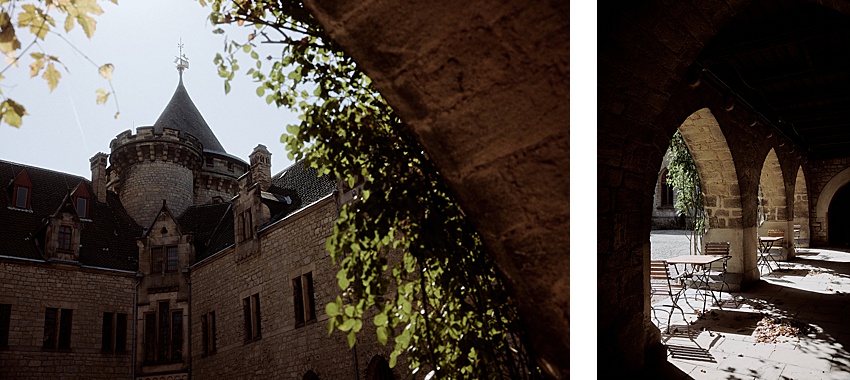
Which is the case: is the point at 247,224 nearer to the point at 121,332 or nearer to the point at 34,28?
the point at 121,332

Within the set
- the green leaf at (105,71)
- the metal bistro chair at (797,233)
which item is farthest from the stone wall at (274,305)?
the metal bistro chair at (797,233)

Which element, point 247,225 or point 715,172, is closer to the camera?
point 715,172

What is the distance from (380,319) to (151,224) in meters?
3.20

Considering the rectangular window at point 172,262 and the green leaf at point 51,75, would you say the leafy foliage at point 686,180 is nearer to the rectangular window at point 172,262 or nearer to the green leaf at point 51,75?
the rectangular window at point 172,262

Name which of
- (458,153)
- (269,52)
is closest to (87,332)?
(269,52)

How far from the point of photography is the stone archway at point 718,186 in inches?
185

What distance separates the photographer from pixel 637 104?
1.97 metres

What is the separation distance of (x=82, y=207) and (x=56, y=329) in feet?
2.92

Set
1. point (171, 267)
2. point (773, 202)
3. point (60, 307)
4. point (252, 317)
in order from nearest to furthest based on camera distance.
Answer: point (60, 307) → point (171, 267) → point (252, 317) → point (773, 202)

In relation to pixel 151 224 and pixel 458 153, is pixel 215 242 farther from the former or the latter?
pixel 458 153

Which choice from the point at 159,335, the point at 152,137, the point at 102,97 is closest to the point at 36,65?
the point at 102,97

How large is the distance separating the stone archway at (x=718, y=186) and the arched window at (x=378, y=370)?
12.1 ft

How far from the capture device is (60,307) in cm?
336

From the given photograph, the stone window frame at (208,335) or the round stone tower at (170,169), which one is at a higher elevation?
the round stone tower at (170,169)
